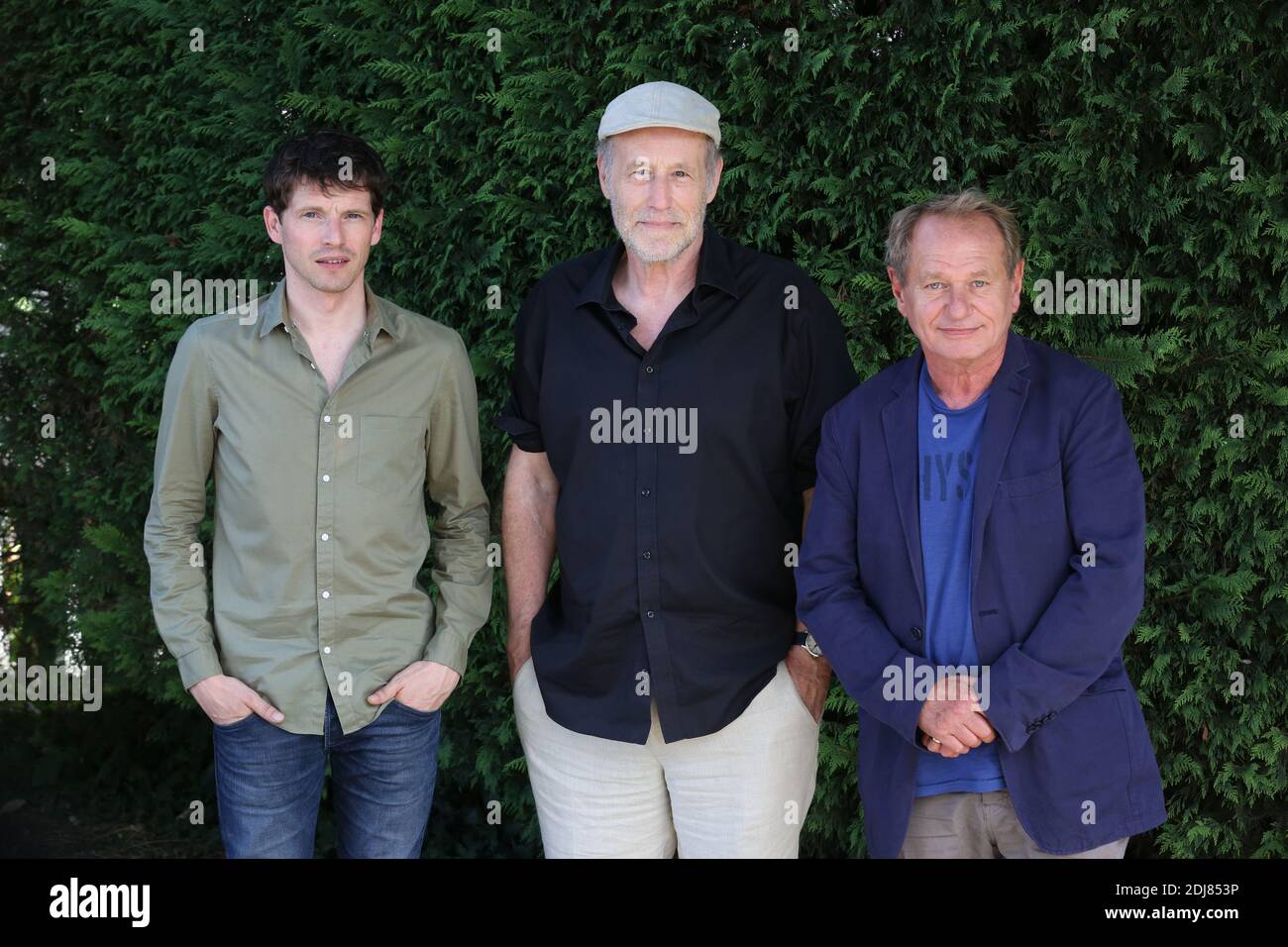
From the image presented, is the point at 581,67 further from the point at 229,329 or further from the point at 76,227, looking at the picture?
the point at 76,227

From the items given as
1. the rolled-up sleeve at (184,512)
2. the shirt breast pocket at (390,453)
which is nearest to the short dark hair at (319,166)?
the rolled-up sleeve at (184,512)

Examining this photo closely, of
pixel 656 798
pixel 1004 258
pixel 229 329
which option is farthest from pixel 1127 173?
pixel 229 329

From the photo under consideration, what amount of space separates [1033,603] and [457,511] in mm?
1487

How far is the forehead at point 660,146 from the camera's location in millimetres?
3129

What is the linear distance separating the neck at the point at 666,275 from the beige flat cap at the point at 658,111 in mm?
268

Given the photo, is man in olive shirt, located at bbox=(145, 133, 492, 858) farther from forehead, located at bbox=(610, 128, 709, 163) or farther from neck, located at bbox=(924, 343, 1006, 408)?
neck, located at bbox=(924, 343, 1006, 408)

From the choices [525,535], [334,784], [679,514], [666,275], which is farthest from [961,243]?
[334,784]

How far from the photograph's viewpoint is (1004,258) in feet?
9.22

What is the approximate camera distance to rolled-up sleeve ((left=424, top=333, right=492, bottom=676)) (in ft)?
10.9

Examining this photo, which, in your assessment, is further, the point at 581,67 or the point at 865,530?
the point at 581,67

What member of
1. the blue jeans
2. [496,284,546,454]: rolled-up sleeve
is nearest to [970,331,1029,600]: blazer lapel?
[496,284,546,454]: rolled-up sleeve

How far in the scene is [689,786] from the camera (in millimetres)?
3182

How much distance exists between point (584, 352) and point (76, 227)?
338 cm

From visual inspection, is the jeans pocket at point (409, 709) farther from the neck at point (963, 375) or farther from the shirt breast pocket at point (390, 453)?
the neck at point (963, 375)
